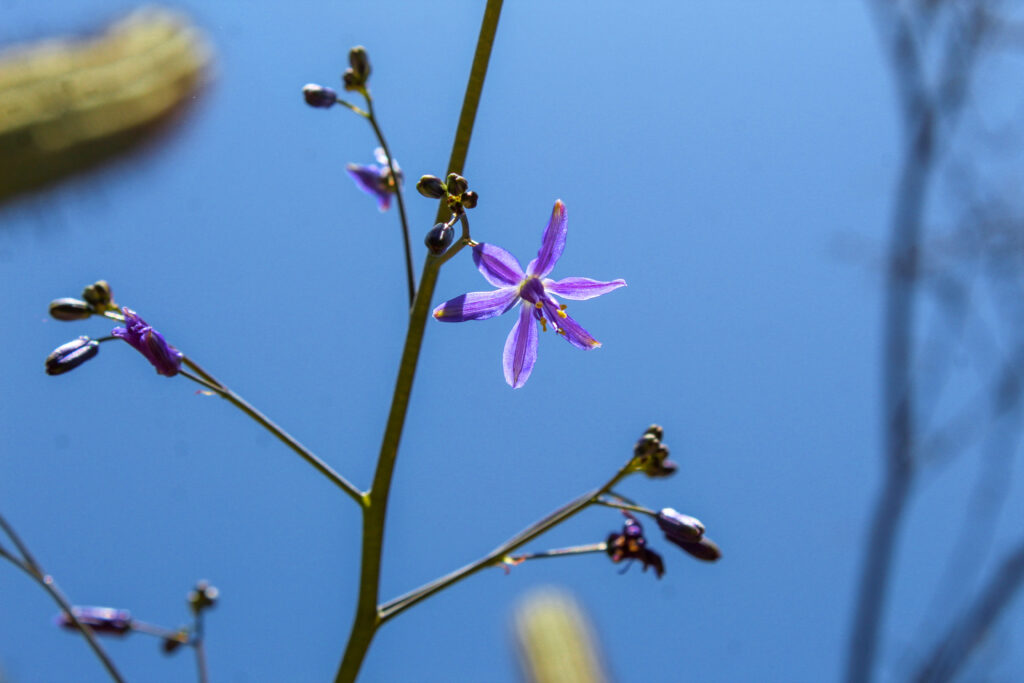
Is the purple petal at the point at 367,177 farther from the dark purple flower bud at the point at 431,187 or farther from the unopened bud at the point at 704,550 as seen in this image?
the unopened bud at the point at 704,550

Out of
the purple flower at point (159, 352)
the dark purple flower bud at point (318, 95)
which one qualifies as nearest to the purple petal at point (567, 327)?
the purple flower at point (159, 352)

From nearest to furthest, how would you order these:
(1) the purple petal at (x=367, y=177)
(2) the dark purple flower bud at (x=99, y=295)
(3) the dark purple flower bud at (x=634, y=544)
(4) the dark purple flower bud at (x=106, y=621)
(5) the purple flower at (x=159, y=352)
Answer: (5) the purple flower at (x=159, y=352)
(2) the dark purple flower bud at (x=99, y=295)
(3) the dark purple flower bud at (x=634, y=544)
(1) the purple petal at (x=367, y=177)
(4) the dark purple flower bud at (x=106, y=621)

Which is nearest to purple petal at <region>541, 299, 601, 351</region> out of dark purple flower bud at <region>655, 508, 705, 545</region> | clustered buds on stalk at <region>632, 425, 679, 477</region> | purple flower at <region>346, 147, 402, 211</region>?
clustered buds on stalk at <region>632, 425, 679, 477</region>

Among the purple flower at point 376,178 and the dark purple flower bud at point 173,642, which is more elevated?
the purple flower at point 376,178

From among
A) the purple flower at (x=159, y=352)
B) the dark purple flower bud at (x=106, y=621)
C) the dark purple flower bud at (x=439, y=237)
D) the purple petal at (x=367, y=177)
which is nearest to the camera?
the dark purple flower bud at (x=439, y=237)

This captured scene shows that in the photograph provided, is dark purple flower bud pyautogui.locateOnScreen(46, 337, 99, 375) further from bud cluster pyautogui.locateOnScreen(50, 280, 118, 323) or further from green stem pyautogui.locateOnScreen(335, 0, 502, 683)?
green stem pyautogui.locateOnScreen(335, 0, 502, 683)

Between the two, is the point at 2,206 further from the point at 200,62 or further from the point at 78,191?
the point at 200,62
